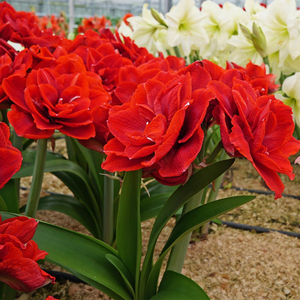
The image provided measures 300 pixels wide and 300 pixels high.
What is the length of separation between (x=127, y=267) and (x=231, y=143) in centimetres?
39

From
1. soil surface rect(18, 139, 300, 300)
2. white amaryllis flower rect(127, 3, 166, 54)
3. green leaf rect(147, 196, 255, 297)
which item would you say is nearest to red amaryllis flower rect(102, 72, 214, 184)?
green leaf rect(147, 196, 255, 297)

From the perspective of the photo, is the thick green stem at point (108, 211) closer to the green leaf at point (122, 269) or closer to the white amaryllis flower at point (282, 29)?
the green leaf at point (122, 269)

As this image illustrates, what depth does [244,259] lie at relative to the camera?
4.06 ft

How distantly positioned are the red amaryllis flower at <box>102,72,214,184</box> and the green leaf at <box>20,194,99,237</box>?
62 centimetres

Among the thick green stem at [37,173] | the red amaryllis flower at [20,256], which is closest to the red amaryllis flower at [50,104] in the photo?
the thick green stem at [37,173]

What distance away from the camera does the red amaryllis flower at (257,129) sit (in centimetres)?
52

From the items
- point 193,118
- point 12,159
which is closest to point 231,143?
point 193,118

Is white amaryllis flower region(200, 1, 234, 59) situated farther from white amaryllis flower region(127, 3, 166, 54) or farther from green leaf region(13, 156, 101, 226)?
green leaf region(13, 156, 101, 226)

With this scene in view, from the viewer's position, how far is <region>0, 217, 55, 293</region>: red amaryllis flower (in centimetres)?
42

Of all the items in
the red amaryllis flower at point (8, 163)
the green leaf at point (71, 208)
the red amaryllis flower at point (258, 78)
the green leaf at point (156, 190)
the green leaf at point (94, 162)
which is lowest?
the green leaf at point (71, 208)

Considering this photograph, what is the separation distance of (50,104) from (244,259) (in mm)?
892

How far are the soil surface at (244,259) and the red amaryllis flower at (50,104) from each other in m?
0.43

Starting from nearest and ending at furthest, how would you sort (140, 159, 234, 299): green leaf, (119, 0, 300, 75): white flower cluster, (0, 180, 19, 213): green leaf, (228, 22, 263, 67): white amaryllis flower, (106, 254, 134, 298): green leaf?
(140, 159, 234, 299): green leaf
(106, 254, 134, 298): green leaf
(0, 180, 19, 213): green leaf
(119, 0, 300, 75): white flower cluster
(228, 22, 263, 67): white amaryllis flower

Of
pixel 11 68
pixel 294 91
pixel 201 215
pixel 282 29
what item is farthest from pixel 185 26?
pixel 201 215
